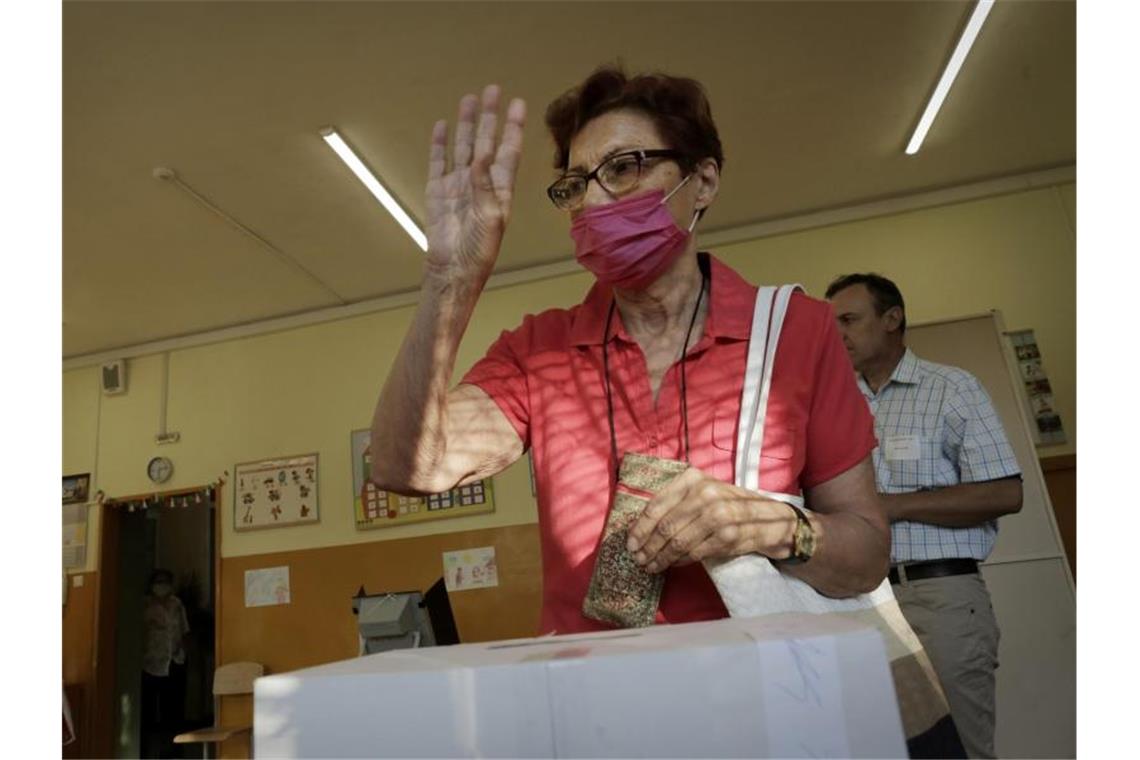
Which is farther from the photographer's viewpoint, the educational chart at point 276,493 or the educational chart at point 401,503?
the educational chart at point 276,493

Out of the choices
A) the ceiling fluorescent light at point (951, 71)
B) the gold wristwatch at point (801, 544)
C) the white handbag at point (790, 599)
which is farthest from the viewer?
the ceiling fluorescent light at point (951, 71)

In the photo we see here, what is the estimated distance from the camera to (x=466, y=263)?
0.96 meters

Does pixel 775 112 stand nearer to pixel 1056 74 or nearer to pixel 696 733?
pixel 1056 74

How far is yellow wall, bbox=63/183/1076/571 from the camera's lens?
15.7ft

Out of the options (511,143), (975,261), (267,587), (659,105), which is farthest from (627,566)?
(267,587)

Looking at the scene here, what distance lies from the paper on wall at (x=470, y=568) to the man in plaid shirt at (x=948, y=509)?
10.2 feet

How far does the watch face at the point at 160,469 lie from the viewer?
19.4 ft

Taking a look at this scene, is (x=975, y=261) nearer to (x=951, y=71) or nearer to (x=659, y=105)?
(x=951, y=71)

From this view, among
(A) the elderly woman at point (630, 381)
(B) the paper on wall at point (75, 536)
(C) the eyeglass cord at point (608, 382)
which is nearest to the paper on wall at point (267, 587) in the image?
(B) the paper on wall at point (75, 536)

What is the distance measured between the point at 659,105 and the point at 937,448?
1.65m

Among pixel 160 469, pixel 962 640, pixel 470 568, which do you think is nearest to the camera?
pixel 962 640

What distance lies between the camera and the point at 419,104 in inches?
142

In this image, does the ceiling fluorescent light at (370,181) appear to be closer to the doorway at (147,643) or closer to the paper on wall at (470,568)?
the paper on wall at (470,568)

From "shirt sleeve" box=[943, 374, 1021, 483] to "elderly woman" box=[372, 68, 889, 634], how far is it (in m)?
1.47
